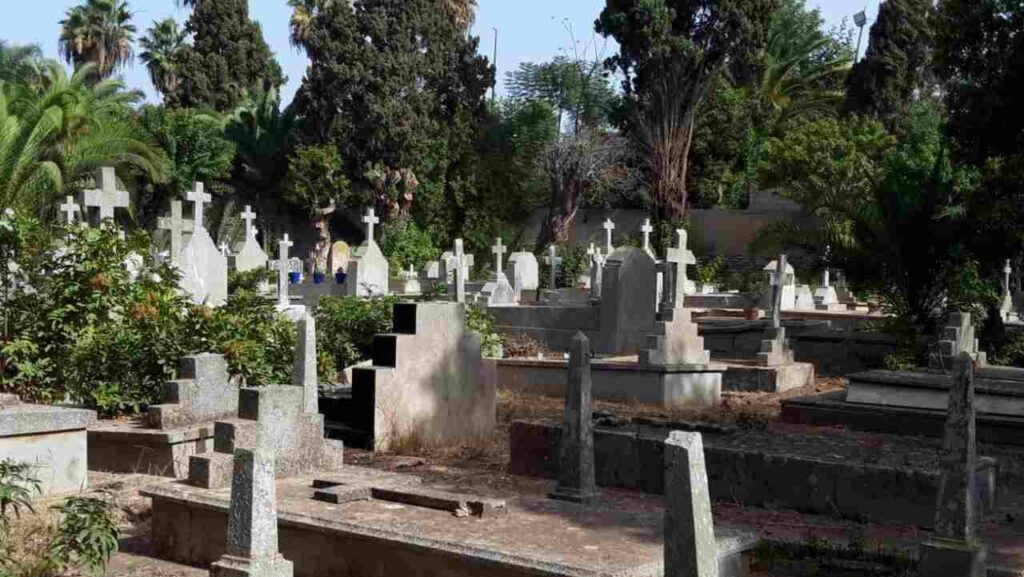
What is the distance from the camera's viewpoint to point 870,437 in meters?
10.1

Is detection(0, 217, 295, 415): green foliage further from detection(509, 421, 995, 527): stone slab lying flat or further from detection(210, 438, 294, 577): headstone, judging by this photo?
detection(210, 438, 294, 577): headstone

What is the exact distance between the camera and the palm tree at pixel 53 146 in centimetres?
1886

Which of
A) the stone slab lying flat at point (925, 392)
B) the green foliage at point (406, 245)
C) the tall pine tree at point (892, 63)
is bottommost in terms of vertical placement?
the stone slab lying flat at point (925, 392)

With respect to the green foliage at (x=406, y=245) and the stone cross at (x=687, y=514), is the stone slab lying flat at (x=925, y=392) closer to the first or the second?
the stone cross at (x=687, y=514)

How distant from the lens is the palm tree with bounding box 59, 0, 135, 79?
49781mm

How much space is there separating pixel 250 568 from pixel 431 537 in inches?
42.1

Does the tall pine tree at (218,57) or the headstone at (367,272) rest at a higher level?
the tall pine tree at (218,57)

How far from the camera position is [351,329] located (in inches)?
545

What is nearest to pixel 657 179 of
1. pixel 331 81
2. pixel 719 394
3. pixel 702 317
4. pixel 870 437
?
pixel 331 81

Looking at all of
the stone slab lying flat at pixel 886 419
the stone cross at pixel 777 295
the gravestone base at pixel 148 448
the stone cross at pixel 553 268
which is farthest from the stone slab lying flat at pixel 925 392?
the stone cross at pixel 553 268

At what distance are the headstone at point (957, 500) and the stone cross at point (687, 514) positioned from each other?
168cm

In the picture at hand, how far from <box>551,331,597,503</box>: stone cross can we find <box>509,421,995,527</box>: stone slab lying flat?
600 millimetres

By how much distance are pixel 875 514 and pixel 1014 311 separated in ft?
62.9

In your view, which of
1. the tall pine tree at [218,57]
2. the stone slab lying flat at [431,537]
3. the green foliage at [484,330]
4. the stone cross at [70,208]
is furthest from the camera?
the tall pine tree at [218,57]
